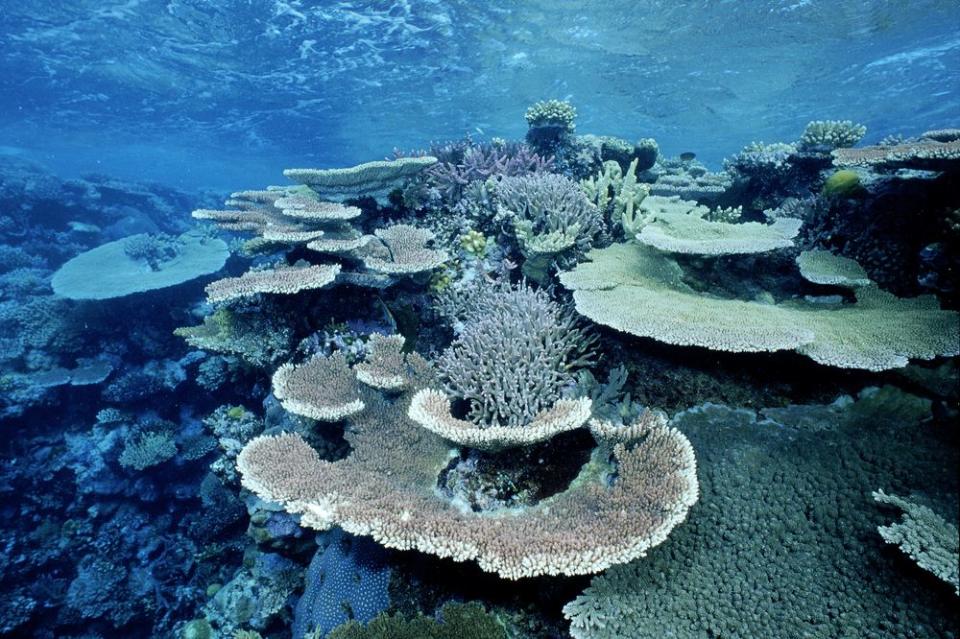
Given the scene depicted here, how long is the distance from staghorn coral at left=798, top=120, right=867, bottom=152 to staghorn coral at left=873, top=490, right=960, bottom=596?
6732 mm

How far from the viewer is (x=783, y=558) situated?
2.63 metres

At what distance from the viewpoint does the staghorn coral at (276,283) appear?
→ 485cm

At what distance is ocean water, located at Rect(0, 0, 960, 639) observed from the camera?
267 cm

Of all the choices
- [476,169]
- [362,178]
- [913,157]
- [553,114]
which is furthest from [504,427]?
[553,114]

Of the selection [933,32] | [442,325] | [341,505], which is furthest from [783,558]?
[933,32]

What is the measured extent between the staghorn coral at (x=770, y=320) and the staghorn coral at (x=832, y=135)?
14.4 feet

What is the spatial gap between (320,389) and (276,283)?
146cm

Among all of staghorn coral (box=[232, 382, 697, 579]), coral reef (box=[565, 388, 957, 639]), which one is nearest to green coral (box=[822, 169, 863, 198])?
coral reef (box=[565, 388, 957, 639])

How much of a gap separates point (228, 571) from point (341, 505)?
6.41 metres

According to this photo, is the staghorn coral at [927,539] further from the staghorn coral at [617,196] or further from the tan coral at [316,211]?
the tan coral at [316,211]

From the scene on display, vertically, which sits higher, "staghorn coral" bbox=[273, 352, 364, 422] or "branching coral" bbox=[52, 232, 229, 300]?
"staghorn coral" bbox=[273, 352, 364, 422]

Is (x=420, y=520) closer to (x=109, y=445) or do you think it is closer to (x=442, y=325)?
(x=442, y=325)

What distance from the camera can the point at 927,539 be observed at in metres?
2.34

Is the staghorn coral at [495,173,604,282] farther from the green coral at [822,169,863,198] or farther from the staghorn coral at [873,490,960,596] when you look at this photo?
the staghorn coral at [873,490,960,596]
